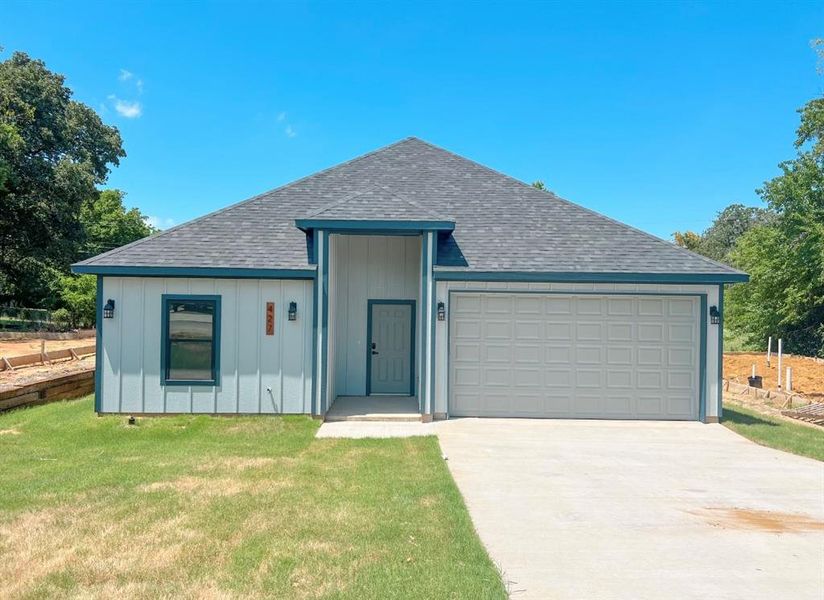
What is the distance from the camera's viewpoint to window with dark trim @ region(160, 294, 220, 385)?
898 cm

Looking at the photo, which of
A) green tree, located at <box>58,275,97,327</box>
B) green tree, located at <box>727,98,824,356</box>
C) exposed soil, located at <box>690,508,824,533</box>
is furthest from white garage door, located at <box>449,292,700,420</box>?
green tree, located at <box>58,275,97,327</box>

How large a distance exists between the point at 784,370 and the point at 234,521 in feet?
71.0

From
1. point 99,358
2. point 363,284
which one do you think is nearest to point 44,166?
point 99,358

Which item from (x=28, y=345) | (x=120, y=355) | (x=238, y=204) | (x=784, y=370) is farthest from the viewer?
(x=28, y=345)

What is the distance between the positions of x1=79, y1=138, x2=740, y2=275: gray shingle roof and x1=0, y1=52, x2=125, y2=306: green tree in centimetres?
2014

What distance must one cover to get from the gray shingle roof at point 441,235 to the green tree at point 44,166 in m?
20.1

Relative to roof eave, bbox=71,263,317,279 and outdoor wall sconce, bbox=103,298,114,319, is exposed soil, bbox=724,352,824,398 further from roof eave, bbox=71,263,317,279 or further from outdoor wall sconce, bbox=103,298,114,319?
outdoor wall sconce, bbox=103,298,114,319

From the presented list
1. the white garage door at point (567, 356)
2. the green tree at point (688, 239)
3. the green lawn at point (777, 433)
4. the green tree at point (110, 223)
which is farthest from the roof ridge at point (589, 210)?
the green tree at point (688, 239)

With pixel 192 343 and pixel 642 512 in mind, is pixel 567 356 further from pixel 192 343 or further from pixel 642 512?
pixel 192 343

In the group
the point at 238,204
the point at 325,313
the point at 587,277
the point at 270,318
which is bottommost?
the point at 270,318

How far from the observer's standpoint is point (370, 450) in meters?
7.01

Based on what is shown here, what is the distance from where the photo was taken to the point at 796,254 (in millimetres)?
24688

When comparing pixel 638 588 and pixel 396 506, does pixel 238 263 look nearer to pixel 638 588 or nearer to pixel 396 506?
pixel 396 506

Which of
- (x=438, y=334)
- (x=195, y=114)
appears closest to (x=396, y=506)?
(x=438, y=334)
